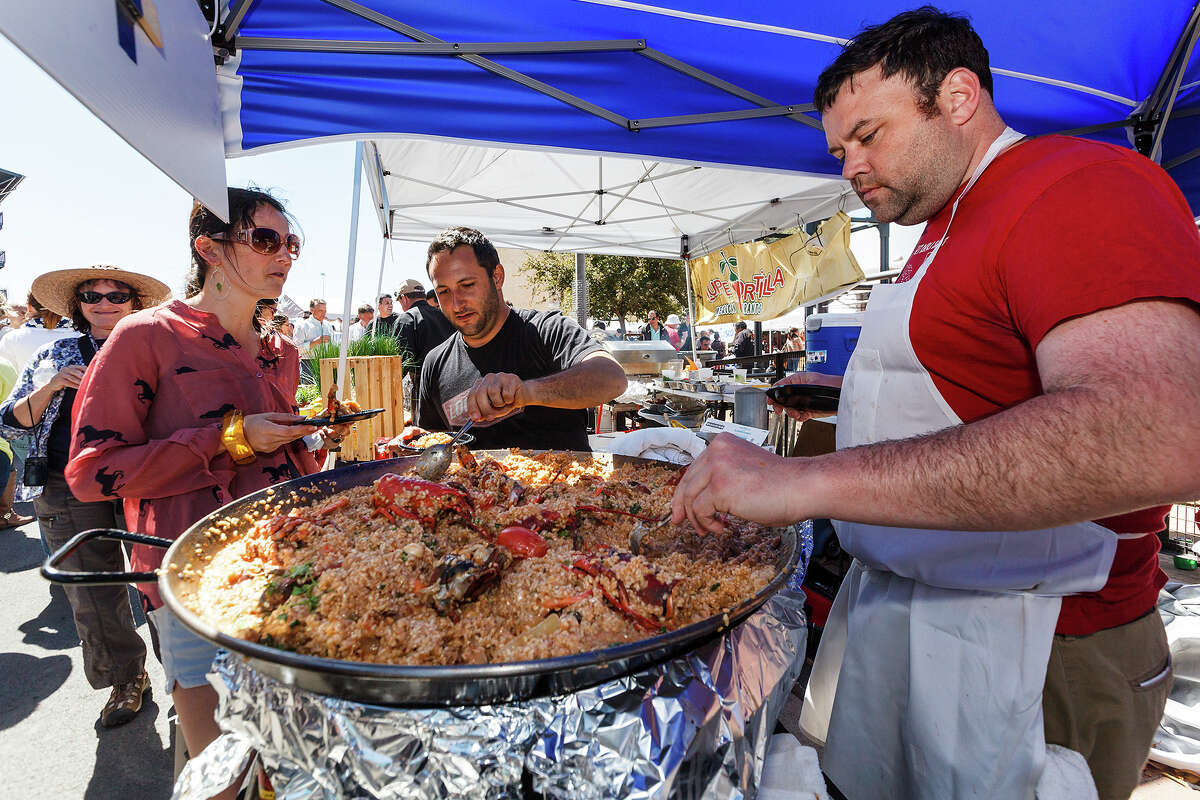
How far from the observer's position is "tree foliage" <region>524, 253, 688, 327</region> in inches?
902

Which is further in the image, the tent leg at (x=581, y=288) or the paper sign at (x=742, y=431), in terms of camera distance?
the tent leg at (x=581, y=288)

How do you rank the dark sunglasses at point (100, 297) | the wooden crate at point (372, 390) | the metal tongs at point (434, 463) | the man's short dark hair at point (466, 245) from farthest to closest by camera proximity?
the wooden crate at point (372, 390), the dark sunglasses at point (100, 297), the man's short dark hair at point (466, 245), the metal tongs at point (434, 463)

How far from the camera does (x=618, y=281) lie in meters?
23.2

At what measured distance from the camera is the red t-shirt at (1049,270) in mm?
905

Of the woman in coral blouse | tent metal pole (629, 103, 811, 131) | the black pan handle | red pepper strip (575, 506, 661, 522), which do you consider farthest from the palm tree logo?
the black pan handle

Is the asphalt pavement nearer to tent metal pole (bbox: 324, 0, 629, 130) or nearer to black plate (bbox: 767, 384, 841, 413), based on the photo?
black plate (bbox: 767, 384, 841, 413)

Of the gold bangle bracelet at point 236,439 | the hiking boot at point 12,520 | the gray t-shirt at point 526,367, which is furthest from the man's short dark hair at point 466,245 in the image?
the hiking boot at point 12,520

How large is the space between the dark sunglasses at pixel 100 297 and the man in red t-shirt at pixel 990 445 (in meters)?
3.98

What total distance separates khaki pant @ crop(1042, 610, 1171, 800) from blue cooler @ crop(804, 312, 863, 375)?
2.65 meters

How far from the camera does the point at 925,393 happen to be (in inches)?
54.2

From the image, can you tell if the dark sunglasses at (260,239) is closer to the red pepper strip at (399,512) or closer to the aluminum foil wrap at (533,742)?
the red pepper strip at (399,512)

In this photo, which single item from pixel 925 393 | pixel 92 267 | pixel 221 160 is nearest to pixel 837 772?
pixel 925 393

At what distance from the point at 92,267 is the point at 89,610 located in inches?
80.7

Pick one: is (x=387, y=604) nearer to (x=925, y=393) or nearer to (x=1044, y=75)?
(x=925, y=393)
